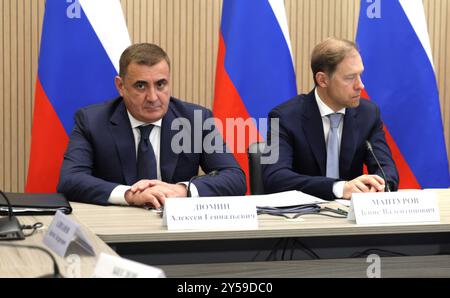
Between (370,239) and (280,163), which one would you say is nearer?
(370,239)

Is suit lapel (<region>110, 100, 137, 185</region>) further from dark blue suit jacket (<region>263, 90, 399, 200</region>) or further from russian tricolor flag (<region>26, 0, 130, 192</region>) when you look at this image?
russian tricolor flag (<region>26, 0, 130, 192</region>)

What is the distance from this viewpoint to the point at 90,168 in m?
3.23

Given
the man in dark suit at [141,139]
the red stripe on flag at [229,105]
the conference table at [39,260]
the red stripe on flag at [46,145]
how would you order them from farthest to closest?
the red stripe on flag at [229,105] < the red stripe on flag at [46,145] < the man in dark suit at [141,139] < the conference table at [39,260]

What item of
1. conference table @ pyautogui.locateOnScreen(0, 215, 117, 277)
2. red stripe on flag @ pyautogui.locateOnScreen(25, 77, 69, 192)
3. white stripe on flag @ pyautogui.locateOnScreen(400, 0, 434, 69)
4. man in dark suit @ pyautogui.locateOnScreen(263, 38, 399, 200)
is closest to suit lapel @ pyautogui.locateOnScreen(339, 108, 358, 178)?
man in dark suit @ pyautogui.locateOnScreen(263, 38, 399, 200)

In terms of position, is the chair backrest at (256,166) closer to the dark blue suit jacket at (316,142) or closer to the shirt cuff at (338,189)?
the dark blue suit jacket at (316,142)

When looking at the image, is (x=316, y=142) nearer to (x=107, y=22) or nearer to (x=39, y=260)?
(x=107, y=22)

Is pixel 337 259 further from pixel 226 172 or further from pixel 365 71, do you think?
pixel 365 71

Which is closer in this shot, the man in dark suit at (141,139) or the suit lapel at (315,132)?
the man in dark suit at (141,139)

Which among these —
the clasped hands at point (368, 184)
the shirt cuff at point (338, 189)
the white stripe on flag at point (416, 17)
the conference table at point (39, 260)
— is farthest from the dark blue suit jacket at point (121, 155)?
the white stripe on flag at point (416, 17)

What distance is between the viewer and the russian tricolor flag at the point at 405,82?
4332 millimetres

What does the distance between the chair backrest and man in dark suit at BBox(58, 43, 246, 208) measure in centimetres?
15

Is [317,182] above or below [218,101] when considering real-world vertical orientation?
below

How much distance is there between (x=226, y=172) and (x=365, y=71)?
153cm
